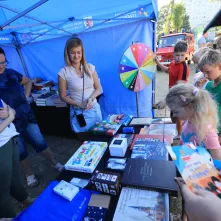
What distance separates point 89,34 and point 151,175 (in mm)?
2631

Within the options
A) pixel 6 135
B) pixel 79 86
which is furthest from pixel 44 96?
pixel 6 135

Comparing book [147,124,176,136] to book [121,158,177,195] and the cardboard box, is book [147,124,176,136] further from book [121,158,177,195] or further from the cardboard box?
the cardboard box

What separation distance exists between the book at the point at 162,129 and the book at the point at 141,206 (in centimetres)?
65

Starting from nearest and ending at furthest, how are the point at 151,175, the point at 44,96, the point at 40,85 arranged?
the point at 151,175 → the point at 44,96 → the point at 40,85

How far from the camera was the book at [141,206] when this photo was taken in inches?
27.8

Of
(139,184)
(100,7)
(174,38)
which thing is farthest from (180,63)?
(174,38)

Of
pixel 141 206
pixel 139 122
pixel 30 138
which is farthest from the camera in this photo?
pixel 30 138

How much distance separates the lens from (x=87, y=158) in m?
1.14

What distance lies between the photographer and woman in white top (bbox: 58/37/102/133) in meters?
1.69

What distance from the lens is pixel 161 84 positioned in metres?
5.73

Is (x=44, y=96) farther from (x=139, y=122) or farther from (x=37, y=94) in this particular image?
(x=139, y=122)

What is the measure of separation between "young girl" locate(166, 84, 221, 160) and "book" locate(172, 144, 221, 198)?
0.38ft

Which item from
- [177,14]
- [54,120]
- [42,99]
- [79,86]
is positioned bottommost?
[54,120]

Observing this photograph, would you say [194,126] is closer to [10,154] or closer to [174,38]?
[10,154]
